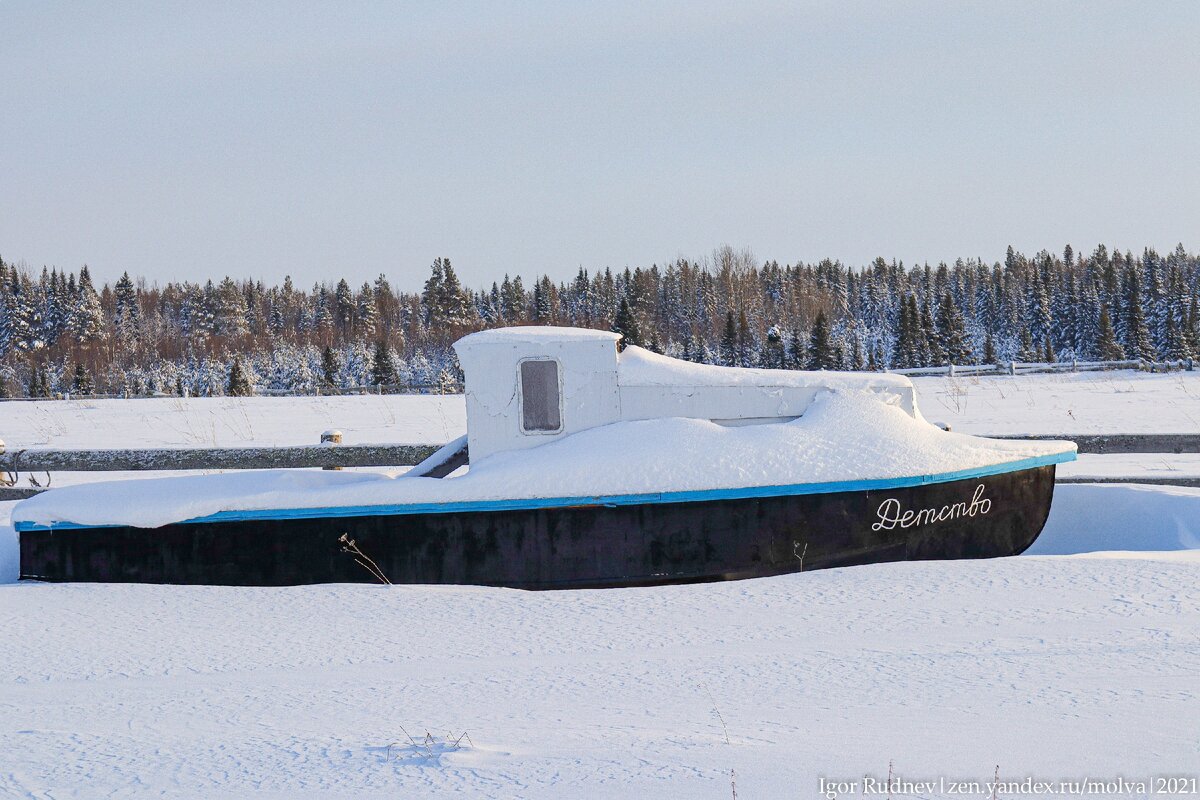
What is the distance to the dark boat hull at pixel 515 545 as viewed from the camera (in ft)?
21.2

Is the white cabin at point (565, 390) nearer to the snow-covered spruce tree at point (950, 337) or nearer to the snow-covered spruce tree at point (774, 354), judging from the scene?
the snow-covered spruce tree at point (774, 354)

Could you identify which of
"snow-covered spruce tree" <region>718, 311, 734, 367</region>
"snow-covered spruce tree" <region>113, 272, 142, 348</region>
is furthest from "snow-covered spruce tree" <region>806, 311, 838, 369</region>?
"snow-covered spruce tree" <region>113, 272, 142, 348</region>

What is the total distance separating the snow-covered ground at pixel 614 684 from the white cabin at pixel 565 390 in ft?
4.91

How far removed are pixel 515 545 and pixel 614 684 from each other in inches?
100

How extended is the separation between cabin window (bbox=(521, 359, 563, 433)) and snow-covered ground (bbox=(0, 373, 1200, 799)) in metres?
1.55

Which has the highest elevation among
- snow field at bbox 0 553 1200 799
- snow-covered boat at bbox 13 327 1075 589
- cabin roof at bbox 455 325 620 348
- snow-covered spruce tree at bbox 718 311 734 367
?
snow-covered spruce tree at bbox 718 311 734 367

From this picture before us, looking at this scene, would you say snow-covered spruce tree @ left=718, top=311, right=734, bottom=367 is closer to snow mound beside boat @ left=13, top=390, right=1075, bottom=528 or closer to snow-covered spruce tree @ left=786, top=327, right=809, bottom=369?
snow-covered spruce tree @ left=786, top=327, right=809, bottom=369

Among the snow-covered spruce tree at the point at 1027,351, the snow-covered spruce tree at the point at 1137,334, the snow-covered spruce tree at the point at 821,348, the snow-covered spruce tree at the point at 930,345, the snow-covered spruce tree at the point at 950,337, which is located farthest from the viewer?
the snow-covered spruce tree at the point at 1027,351

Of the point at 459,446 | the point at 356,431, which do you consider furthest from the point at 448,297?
the point at 459,446

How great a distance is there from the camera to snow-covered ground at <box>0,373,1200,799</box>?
9.95 feet

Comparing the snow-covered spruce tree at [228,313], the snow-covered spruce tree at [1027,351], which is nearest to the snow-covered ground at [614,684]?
the snow-covered spruce tree at [1027,351]

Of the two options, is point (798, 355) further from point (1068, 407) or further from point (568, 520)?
point (568, 520)

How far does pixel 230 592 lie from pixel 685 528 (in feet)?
9.31

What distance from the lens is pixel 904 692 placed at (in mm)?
3746
